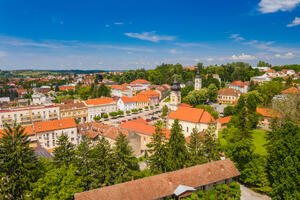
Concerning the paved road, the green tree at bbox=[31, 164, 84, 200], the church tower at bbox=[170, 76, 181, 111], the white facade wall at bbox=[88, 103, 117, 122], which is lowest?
the paved road

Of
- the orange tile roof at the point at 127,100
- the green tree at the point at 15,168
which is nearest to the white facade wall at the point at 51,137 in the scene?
the green tree at the point at 15,168

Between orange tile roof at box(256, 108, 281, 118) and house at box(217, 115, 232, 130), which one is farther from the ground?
orange tile roof at box(256, 108, 281, 118)

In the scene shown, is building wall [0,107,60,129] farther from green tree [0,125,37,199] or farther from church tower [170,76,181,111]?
green tree [0,125,37,199]

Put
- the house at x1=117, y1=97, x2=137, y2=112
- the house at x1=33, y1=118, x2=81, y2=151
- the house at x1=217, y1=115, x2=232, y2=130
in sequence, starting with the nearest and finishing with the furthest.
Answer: the house at x1=33, y1=118, x2=81, y2=151
the house at x1=217, y1=115, x2=232, y2=130
the house at x1=117, y1=97, x2=137, y2=112

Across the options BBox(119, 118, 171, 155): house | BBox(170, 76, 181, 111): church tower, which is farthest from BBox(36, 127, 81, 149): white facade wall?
BBox(170, 76, 181, 111): church tower

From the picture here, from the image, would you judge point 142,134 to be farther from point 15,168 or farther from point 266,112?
point 266,112

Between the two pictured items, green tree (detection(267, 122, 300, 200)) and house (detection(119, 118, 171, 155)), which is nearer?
green tree (detection(267, 122, 300, 200))

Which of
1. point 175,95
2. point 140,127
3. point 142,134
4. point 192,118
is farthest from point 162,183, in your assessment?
point 175,95
